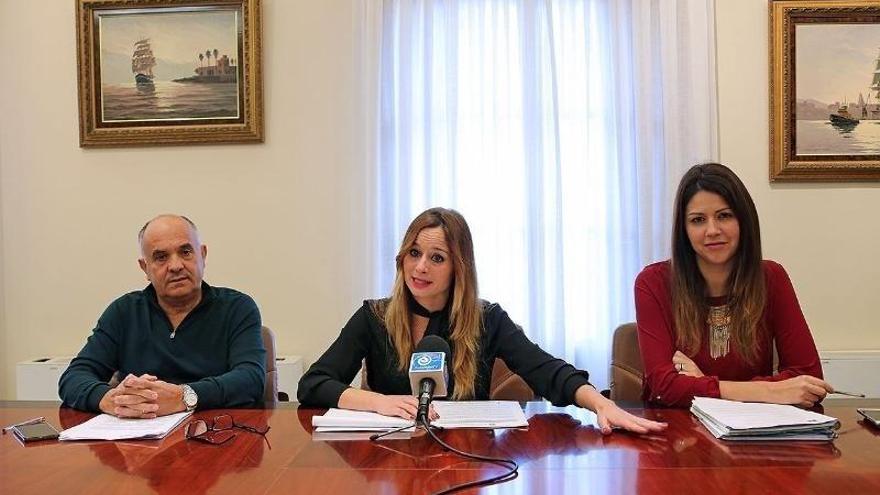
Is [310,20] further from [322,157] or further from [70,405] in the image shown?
[70,405]

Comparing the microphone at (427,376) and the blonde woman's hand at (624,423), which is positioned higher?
the microphone at (427,376)

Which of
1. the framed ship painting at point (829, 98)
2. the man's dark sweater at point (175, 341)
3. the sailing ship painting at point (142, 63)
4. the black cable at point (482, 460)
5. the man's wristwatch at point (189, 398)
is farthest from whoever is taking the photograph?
the sailing ship painting at point (142, 63)

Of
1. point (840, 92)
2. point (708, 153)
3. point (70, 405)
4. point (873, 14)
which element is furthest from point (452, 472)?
point (873, 14)

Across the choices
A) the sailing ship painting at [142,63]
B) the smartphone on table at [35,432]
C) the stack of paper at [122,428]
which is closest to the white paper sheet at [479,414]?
the stack of paper at [122,428]

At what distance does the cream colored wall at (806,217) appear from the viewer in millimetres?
3592

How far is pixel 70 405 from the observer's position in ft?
6.58

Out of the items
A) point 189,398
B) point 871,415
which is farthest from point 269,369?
point 871,415

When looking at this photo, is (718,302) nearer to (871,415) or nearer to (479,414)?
(871,415)

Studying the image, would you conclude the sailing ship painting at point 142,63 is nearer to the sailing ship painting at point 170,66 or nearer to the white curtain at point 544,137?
the sailing ship painting at point 170,66

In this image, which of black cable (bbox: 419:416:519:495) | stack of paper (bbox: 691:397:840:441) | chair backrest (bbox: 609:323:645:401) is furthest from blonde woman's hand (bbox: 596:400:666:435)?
chair backrest (bbox: 609:323:645:401)

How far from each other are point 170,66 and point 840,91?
323cm

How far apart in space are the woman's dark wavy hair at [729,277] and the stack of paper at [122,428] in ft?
4.65

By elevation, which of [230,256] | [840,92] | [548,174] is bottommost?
[230,256]

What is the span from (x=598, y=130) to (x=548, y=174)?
330 mm
